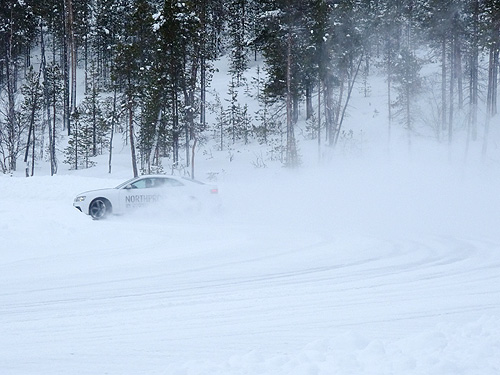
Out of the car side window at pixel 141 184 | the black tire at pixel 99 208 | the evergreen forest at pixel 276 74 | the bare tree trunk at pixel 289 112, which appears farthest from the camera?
the evergreen forest at pixel 276 74

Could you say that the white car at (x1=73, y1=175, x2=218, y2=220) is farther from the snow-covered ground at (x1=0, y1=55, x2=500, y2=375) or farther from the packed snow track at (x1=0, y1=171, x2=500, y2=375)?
the packed snow track at (x1=0, y1=171, x2=500, y2=375)

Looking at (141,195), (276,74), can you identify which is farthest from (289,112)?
(141,195)

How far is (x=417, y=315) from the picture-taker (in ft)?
17.6

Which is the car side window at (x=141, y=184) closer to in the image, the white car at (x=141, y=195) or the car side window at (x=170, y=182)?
the white car at (x=141, y=195)

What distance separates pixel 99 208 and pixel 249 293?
1016 centimetres

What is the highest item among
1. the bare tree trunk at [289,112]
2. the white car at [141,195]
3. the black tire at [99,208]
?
the bare tree trunk at [289,112]

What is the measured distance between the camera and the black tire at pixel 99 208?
15305 mm

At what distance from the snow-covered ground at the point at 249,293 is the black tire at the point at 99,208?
72cm

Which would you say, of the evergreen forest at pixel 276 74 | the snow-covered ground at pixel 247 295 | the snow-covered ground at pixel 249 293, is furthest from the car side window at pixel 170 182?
the evergreen forest at pixel 276 74

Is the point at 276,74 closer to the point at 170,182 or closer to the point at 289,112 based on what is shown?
the point at 289,112

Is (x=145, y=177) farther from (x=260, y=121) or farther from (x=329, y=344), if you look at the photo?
(x=260, y=121)

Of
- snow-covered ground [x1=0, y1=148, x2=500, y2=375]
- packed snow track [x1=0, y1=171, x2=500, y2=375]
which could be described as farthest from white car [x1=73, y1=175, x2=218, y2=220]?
packed snow track [x1=0, y1=171, x2=500, y2=375]

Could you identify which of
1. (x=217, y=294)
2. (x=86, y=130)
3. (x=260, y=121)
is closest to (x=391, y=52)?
(x=260, y=121)

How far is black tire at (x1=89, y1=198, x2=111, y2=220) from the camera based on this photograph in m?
15.3
